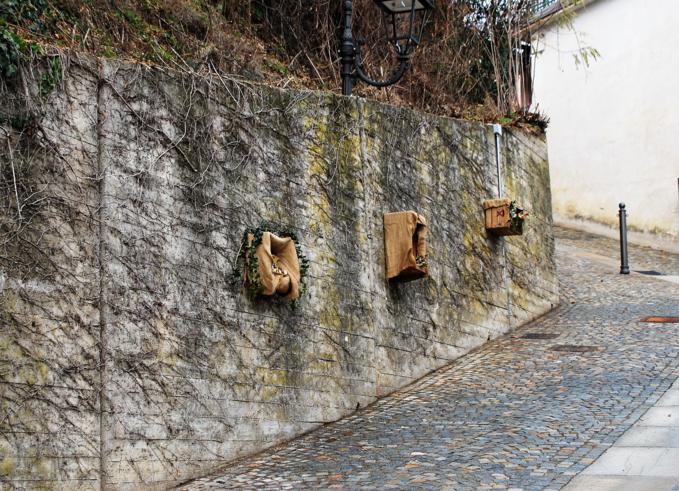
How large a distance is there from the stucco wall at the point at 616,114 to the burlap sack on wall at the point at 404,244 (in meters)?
9.96

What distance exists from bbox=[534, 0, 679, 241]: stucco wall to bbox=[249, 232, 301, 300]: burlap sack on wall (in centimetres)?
1177

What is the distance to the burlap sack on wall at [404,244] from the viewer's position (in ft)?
29.0

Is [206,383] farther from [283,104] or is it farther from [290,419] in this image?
[283,104]

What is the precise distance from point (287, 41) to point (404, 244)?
12.4 ft

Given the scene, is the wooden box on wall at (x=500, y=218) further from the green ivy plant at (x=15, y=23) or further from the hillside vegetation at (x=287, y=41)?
the green ivy plant at (x=15, y=23)

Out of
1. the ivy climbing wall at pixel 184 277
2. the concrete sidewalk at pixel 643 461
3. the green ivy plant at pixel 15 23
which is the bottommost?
the concrete sidewalk at pixel 643 461

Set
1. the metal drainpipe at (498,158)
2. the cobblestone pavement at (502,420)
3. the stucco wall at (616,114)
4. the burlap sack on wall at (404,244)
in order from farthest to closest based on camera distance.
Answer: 1. the stucco wall at (616,114)
2. the metal drainpipe at (498,158)
3. the burlap sack on wall at (404,244)
4. the cobblestone pavement at (502,420)

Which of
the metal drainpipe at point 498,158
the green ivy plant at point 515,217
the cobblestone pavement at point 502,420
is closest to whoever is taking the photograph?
the cobblestone pavement at point 502,420

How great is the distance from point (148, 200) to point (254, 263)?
108cm

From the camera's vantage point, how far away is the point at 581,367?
9.02 meters

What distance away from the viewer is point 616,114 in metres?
19.3

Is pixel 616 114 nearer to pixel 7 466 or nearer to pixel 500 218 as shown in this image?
pixel 500 218

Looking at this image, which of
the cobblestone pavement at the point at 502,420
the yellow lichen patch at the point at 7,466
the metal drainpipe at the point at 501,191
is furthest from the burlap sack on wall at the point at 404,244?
the yellow lichen patch at the point at 7,466

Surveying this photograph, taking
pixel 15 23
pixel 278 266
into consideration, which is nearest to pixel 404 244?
pixel 278 266
